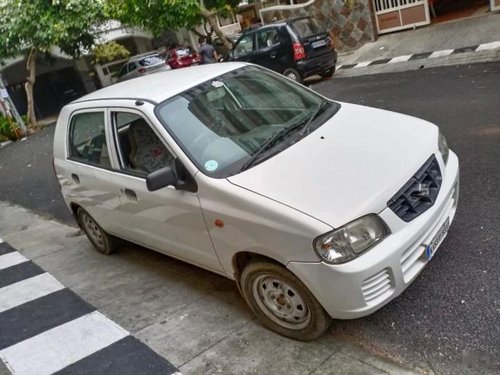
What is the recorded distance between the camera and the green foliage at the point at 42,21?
17516 mm

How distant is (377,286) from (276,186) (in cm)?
85

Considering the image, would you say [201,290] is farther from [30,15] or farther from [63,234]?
[30,15]

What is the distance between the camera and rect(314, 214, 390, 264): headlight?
104 inches

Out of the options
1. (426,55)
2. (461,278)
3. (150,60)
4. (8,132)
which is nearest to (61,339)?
(461,278)

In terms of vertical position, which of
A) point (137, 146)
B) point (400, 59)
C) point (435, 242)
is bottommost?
point (400, 59)

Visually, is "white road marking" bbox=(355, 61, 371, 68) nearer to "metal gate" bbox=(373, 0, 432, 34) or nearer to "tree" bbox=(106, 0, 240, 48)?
"metal gate" bbox=(373, 0, 432, 34)

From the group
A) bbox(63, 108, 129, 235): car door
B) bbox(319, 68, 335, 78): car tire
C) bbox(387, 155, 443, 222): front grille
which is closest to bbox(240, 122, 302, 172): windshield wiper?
bbox(387, 155, 443, 222): front grille

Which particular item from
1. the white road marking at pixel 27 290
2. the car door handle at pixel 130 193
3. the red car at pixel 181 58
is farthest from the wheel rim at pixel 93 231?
the red car at pixel 181 58

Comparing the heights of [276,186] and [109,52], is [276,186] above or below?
below

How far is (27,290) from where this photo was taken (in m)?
4.74

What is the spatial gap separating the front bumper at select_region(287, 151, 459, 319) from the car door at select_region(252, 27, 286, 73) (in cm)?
936

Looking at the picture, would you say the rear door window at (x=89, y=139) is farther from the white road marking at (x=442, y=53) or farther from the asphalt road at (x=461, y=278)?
the white road marking at (x=442, y=53)

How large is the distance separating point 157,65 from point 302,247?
761 inches

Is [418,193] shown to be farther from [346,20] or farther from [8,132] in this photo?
[8,132]
